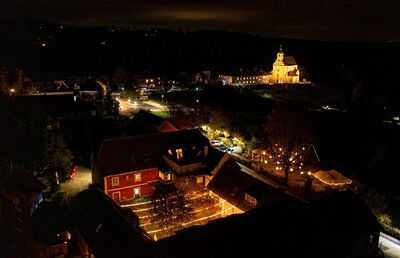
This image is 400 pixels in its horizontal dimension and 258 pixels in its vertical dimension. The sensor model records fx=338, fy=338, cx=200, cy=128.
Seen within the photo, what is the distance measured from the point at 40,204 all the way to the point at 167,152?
9937 millimetres

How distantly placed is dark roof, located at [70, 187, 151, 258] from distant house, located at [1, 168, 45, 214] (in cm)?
236

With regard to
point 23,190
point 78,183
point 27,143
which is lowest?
point 78,183

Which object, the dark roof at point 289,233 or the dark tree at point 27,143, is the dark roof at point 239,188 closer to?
the dark roof at point 289,233

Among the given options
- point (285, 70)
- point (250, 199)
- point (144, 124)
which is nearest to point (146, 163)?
point (250, 199)

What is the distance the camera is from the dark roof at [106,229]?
16744mm

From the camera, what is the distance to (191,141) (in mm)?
28969

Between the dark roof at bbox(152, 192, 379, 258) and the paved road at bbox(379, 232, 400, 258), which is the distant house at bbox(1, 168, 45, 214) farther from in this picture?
the paved road at bbox(379, 232, 400, 258)

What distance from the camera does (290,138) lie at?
30.8 m

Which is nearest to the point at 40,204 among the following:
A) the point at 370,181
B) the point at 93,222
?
the point at 93,222

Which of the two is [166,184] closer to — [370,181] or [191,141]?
[191,141]

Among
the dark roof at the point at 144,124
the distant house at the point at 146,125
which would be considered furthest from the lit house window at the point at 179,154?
the dark roof at the point at 144,124

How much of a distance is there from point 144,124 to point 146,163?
44.4ft

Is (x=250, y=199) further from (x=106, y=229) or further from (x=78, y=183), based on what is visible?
(x=78, y=183)

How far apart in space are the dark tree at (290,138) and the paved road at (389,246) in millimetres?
10234
